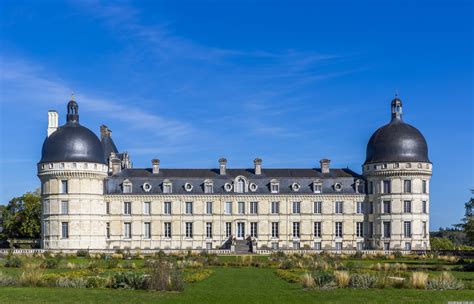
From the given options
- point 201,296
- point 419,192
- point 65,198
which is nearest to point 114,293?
point 201,296

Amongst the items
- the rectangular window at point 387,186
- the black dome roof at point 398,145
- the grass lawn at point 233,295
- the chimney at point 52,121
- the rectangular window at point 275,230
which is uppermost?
the chimney at point 52,121

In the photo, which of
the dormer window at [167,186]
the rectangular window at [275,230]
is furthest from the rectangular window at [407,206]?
the dormer window at [167,186]

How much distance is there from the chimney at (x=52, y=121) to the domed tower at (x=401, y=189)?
29842 millimetres

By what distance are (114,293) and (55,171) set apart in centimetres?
4160

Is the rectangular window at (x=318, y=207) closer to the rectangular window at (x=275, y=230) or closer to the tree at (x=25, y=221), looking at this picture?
the rectangular window at (x=275, y=230)

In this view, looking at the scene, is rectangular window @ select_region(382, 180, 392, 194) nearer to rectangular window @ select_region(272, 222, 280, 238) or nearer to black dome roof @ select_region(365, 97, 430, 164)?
black dome roof @ select_region(365, 97, 430, 164)

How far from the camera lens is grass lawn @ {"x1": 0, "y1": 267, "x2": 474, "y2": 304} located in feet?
69.1

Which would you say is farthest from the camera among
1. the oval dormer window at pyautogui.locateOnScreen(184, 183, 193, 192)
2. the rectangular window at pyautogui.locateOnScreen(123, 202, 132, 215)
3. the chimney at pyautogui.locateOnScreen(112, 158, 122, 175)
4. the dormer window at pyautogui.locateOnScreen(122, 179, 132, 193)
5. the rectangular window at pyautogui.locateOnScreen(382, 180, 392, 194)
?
the chimney at pyautogui.locateOnScreen(112, 158, 122, 175)

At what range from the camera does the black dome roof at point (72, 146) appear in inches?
2470

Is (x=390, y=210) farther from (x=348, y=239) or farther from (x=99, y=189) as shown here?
(x=99, y=189)

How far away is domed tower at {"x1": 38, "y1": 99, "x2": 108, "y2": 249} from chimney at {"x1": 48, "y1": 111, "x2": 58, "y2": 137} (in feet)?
10.8

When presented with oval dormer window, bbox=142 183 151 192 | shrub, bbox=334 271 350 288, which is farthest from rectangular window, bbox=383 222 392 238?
shrub, bbox=334 271 350 288

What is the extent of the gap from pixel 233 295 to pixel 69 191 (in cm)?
4253

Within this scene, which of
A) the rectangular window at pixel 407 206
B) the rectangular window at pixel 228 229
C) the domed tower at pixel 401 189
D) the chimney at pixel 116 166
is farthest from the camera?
the chimney at pixel 116 166
